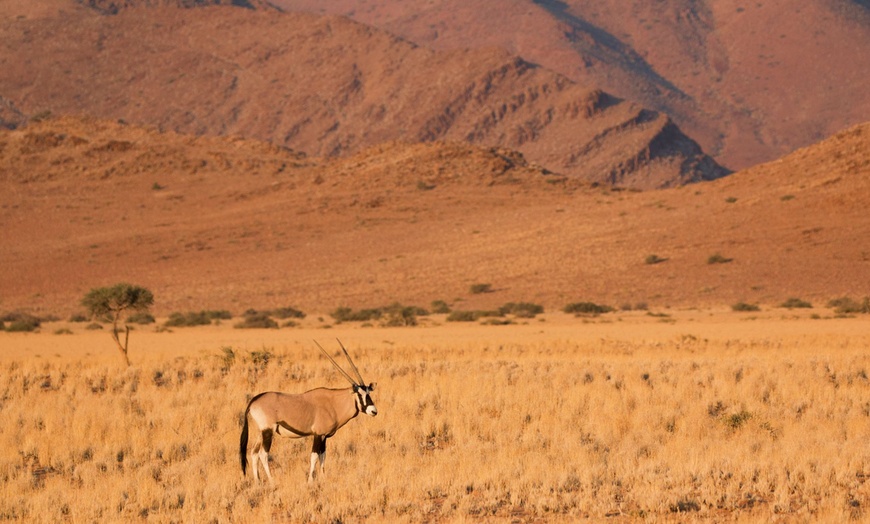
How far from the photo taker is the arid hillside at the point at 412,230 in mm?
46000

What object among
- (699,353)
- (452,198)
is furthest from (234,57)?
(699,353)

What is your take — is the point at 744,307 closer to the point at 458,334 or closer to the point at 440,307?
the point at 440,307

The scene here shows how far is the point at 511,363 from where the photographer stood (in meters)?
19.2

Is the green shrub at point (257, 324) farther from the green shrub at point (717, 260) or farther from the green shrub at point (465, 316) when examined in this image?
the green shrub at point (717, 260)

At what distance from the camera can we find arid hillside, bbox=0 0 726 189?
114250 mm

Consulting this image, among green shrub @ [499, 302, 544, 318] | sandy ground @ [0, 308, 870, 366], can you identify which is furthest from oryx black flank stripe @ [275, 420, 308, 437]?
green shrub @ [499, 302, 544, 318]

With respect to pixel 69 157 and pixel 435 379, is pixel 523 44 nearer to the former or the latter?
pixel 69 157

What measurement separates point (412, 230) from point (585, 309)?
834 inches

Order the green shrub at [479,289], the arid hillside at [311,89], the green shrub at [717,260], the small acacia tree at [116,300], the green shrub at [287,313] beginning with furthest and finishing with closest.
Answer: the arid hillside at [311,89] → the green shrub at [717,260] → the green shrub at [479,289] → the green shrub at [287,313] → the small acacia tree at [116,300]

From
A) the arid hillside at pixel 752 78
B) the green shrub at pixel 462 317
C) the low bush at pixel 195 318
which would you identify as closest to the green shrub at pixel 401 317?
the green shrub at pixel 462 317

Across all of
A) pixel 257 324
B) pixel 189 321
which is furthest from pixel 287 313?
pixel 257 324

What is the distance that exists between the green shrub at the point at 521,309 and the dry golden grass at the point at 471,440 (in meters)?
17.1

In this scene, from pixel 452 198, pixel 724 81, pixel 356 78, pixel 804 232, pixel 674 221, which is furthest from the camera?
pixel 724 81

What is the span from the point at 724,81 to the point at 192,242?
499ft
